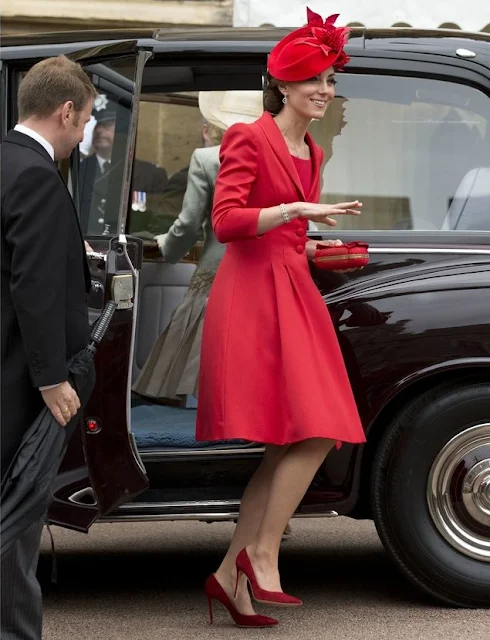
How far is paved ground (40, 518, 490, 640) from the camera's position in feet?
15.8

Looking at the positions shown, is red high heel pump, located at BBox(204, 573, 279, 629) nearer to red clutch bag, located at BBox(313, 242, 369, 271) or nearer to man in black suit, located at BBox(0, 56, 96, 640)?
man in black suit, located at BBox(0, 56, 96, 640)

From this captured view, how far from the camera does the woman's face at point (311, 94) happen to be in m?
4.66

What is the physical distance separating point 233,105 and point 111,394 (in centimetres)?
142

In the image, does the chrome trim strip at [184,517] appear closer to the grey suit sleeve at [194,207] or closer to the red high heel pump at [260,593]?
the red high heel pump at [260,593]

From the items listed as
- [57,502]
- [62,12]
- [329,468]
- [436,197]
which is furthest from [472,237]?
[62,12]

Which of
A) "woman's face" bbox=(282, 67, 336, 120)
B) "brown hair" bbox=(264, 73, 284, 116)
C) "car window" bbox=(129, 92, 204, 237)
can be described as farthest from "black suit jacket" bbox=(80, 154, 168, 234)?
"woman's face" bbox=(282, 67, 336, 120)

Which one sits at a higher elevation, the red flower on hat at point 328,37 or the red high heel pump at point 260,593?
the red flower on hat at point 328,37

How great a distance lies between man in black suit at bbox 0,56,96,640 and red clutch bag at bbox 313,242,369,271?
3.36 ft

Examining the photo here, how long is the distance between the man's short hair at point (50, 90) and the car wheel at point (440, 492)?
1.77 m

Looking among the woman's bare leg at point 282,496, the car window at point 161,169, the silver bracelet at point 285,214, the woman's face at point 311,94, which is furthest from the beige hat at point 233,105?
the woman's bare leg at point 282,496

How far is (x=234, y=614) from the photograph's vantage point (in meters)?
4.85

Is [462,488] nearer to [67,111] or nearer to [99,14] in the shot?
[67,111]

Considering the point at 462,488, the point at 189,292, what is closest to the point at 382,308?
the point at 462,488

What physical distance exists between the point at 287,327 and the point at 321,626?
1.09 meters
